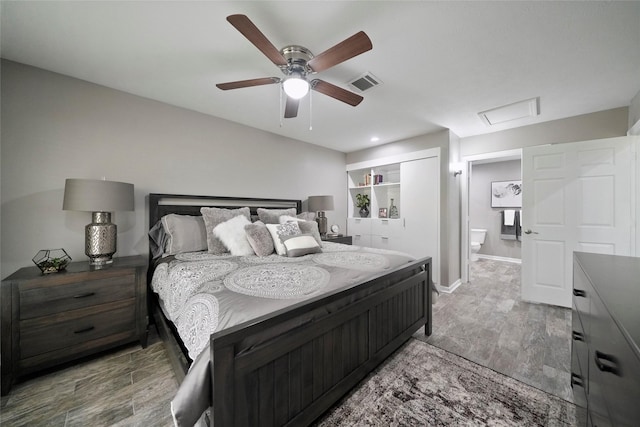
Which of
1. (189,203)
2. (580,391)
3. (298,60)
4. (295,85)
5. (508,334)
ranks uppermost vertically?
(298,60)

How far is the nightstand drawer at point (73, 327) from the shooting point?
165cm

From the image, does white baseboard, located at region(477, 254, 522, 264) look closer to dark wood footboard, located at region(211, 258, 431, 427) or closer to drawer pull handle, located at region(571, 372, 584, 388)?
drawer pull handle, located at region(571, 372, 584, 388)

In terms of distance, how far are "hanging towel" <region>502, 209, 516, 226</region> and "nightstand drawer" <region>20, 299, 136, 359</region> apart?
6904 millimetres

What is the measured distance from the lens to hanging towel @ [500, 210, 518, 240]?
539 cm

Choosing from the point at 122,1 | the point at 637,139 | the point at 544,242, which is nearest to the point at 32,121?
the point at 122,1

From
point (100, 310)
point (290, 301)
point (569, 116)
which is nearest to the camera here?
point (290, 301)

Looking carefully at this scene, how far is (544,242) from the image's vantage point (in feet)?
9.95

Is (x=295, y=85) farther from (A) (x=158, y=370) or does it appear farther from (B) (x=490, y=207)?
(B) (x=490, y=207)

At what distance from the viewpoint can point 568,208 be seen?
9.45 feet

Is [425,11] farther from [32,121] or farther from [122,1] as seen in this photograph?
[32,121]

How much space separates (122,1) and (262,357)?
7.05 feet

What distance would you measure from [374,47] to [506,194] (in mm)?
5521

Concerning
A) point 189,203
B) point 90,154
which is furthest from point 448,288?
point 90,154

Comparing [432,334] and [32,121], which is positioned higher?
[32,121]
